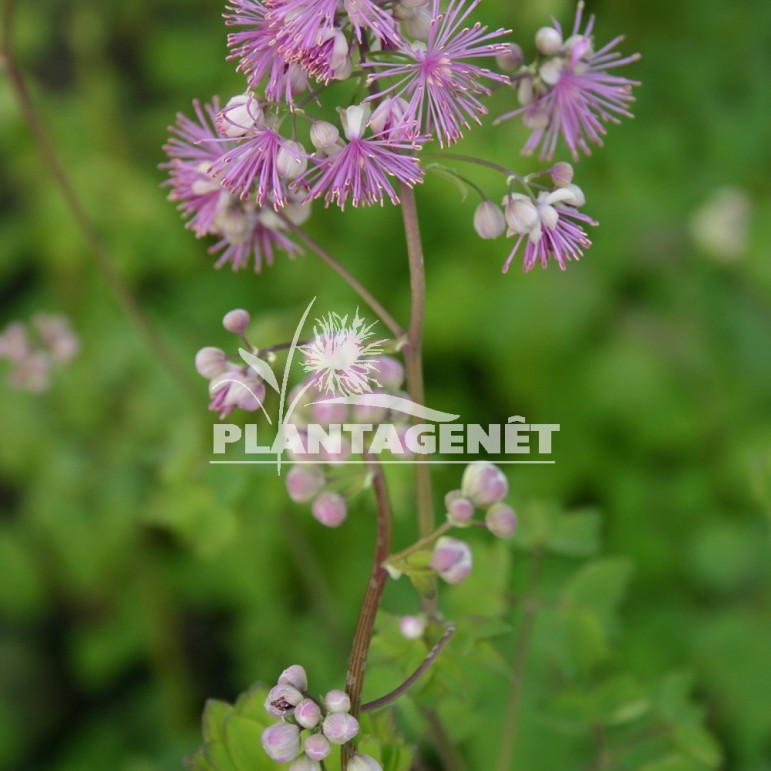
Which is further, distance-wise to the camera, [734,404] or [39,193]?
[39,193]

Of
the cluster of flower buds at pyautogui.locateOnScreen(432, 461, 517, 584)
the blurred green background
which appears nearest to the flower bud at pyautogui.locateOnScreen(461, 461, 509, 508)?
the cluster of flower buds at pyautogui.locateOnScreen(432, 461, 517, 584)

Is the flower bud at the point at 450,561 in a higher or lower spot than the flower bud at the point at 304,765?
higher

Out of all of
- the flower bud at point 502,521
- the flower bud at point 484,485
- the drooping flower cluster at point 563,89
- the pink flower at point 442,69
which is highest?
the drooping flower cluster at point 563,89

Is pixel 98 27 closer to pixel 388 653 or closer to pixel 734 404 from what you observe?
pixel 734 404

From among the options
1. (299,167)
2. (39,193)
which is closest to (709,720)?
(299,167)

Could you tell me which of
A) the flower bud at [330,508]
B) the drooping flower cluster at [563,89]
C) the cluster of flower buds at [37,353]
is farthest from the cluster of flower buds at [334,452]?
the cluster of flower buds at [37,353]

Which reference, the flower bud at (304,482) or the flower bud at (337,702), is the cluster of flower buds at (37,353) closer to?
the flower bud at (304,482)
